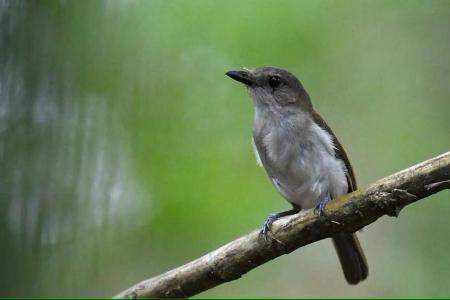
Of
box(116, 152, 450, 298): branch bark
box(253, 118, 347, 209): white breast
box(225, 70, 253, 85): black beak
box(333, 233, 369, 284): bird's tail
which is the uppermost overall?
box(225, 70, 253, 85): black beak

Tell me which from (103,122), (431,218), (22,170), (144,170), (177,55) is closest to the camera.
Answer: (22,170)

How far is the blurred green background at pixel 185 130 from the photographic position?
0.94 m

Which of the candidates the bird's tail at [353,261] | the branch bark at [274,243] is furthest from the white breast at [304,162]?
the branch bark at [274,243]

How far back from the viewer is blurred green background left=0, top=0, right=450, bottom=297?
0.94m

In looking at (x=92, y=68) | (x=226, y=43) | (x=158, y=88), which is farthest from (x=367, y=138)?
(x=92, y=68)

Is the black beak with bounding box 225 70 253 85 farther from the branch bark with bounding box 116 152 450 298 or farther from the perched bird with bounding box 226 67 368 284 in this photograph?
the branch bark with bounding box 116 152 450 298

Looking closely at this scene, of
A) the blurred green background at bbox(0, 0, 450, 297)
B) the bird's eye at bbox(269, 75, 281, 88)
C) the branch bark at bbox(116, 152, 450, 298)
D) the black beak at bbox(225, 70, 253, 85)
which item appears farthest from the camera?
the bird's eye at bbox(269, 75, 281, 88)

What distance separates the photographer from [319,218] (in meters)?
2.34

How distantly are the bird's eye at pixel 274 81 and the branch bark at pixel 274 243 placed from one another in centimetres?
120

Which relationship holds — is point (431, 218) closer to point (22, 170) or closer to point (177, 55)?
point (177, 55)

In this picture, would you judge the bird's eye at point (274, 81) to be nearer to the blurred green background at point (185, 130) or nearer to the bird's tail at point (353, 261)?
the blurred green background at point (185, 130)

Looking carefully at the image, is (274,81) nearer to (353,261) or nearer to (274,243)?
(353,261)

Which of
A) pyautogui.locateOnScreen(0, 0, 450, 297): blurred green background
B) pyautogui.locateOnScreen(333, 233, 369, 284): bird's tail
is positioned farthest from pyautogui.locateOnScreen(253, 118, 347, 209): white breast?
pyautogui.locateOnScreen(333, 233, 369, 284): bird's tail

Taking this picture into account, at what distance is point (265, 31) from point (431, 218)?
1659 millimetres
